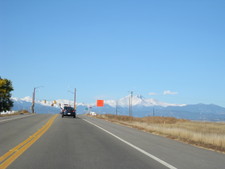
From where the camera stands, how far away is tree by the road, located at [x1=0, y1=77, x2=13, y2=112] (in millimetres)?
88637

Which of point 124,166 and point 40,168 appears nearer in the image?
point 40,168

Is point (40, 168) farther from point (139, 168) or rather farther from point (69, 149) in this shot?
point (69, 149)

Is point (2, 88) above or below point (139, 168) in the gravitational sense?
above

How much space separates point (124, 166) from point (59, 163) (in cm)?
170

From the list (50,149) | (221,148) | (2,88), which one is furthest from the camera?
(2,88)

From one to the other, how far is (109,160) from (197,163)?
2.53 meters

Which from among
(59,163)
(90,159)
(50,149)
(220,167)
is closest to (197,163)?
(220,167)

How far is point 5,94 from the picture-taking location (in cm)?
8950

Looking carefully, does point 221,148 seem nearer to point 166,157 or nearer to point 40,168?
point 166,157

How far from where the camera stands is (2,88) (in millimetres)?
89438

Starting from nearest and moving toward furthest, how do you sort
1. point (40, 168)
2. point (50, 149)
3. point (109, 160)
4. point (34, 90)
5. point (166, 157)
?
1. point (40, 168)
2. point (109, 160)
3. point (166, 157)
4. point (50, 149)
5. point (34, 90)

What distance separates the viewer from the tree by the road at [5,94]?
8864cm

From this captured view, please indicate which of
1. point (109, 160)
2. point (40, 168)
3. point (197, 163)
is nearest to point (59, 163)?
point (40, 168)

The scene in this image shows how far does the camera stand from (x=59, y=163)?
9586 millimetres
